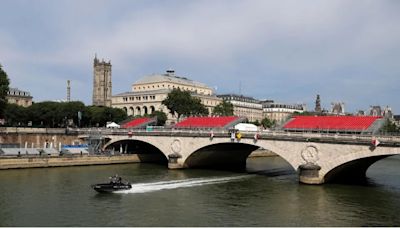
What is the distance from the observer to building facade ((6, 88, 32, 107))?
186750mm

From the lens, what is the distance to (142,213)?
41.2m

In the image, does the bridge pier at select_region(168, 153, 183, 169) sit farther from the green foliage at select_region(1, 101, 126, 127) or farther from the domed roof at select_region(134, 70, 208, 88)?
the domed roof at select_region(134, 70, 208, 88)

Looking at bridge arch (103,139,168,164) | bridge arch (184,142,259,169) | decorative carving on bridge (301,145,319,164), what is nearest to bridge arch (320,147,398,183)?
decorative carving on bridge (301,145,319,164)

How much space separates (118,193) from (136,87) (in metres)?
151

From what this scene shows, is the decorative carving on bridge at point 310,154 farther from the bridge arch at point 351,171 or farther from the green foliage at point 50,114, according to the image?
the green foliage at point 50,114

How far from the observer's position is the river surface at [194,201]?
39250mm

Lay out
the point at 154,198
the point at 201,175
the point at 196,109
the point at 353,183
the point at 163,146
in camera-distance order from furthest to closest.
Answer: the point at 196,109, the point at 163,146, the point at 201,175, the point at 353,183, the point at 154,198

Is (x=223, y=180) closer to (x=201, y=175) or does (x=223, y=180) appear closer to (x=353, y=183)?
(x=201, y=175)

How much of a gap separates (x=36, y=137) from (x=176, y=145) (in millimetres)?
34478

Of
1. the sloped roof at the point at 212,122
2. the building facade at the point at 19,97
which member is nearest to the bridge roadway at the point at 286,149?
the sloped roof at the point at 212,122

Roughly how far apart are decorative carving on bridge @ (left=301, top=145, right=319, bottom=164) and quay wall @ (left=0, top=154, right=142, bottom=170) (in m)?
38.3

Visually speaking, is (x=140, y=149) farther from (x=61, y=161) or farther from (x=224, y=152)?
(x=61, y=161)

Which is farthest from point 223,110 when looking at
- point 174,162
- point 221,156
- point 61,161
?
point 61,161

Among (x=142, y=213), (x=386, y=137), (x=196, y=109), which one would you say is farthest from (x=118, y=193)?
(x=196, y=109)
